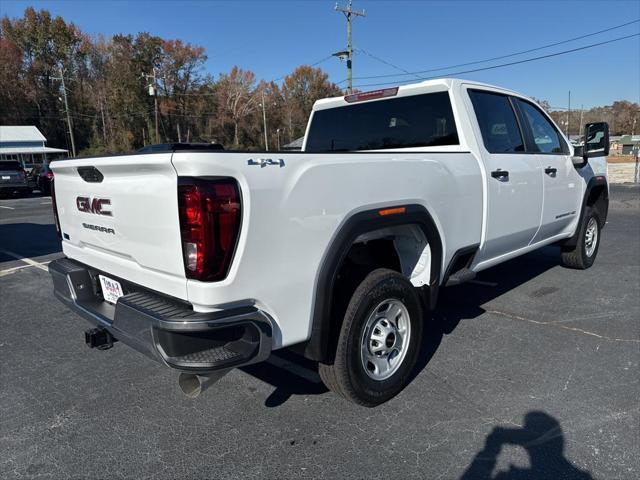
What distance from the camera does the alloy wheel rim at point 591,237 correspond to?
609 centimetres

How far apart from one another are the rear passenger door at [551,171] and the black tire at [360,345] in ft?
7.70

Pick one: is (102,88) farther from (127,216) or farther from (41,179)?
(127,216)

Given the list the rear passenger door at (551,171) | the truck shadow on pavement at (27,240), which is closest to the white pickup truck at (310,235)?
the rear passenger door at (551,171)

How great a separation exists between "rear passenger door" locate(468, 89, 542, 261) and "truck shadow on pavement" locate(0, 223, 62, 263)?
7.59 meters

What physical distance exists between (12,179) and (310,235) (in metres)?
25.9

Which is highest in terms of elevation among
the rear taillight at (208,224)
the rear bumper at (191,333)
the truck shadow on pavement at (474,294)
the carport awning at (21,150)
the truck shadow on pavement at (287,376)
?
the carport awning at (21,150)

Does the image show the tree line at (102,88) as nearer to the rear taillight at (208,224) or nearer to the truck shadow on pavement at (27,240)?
the truck shadow on pavement at (27,240)

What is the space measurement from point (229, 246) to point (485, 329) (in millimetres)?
2994

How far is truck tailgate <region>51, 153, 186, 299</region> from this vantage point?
218 cm

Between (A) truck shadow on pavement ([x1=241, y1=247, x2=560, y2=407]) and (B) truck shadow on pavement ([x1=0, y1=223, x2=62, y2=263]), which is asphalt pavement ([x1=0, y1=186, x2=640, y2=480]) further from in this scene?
(B) truck shadow on pavement ([x1=0, y1=223, x2=62, y2=263])

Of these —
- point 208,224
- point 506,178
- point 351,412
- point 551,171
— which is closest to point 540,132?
point 551,171

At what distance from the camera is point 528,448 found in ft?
8.43

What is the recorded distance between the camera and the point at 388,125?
14.0 ft

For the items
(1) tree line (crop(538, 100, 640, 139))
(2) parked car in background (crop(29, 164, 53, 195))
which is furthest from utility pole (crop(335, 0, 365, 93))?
(1) tree line (crop(538, 100, 640, 139))
